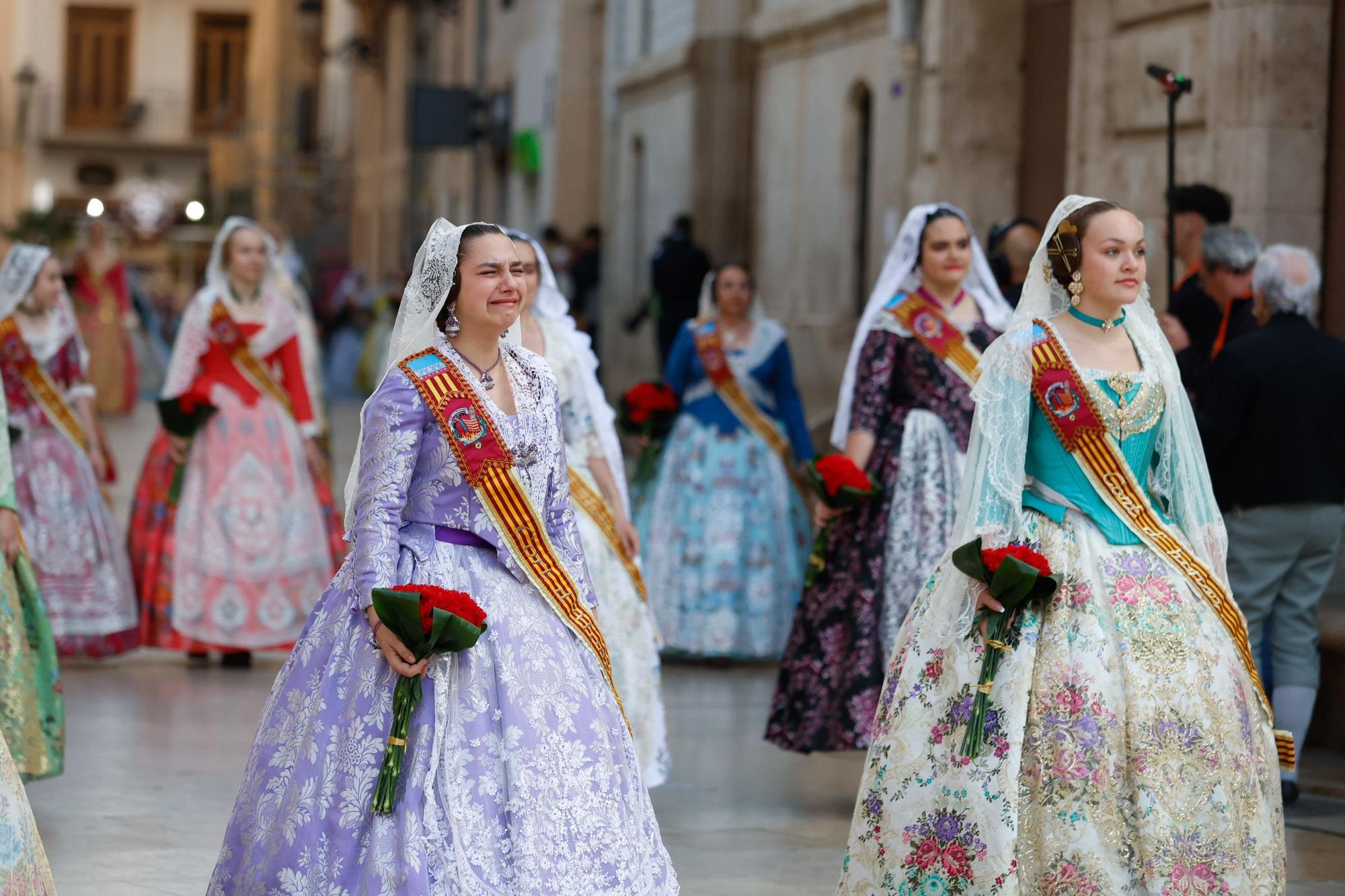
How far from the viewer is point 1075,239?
512 cm

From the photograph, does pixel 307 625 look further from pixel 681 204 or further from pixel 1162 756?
pixel 681 204

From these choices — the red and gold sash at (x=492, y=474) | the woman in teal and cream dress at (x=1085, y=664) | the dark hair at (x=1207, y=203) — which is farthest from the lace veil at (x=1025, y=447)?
the dark hair at (x=1207, y=203)

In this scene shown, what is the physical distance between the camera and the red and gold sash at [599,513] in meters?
7.08

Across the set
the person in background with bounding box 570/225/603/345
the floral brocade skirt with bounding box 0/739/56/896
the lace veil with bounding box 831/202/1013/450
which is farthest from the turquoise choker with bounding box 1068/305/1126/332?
the person in background with bounding box 570/225/603/345

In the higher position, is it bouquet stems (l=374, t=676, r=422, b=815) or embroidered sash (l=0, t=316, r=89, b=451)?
embroidered sash (l=0, t=316, r=89, b=451)

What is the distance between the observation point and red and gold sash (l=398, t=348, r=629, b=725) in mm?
4688

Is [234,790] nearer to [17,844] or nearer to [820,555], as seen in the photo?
[820,555]

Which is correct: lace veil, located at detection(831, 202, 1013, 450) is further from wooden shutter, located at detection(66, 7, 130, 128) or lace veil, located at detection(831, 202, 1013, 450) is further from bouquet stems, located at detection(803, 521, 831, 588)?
wooden shutter, located at detection(66, 7, 130, 128)

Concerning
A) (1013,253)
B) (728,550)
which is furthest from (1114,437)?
(728,550)

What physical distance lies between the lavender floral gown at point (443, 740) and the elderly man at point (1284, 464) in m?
2.89

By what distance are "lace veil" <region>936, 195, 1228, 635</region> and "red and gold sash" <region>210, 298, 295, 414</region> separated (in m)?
5.00

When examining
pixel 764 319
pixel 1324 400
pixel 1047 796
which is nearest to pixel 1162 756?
pixel 1047 796

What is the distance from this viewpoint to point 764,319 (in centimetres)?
1018

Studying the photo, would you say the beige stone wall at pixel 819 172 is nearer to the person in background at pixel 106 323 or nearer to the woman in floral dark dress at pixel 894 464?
the woman in floral dark dress at pixel 894 464
